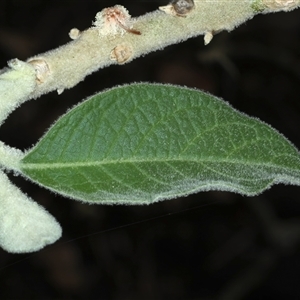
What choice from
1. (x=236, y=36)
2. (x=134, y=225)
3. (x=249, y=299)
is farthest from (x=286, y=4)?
(x=249, y=299)

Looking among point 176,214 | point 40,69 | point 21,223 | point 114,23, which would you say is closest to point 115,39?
point 114,23

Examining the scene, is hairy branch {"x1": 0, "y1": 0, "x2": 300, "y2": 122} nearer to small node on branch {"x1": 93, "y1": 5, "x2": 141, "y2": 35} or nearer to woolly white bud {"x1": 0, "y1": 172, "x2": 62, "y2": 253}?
small node on branch {"x1": 93, "y1": 5, "x2": 141, "y2": 35}

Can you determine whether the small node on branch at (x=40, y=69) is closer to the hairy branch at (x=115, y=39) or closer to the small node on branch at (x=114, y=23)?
the hairy branch at (x=115, y=39)

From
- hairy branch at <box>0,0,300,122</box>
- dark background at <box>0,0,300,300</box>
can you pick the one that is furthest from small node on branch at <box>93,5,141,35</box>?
dark background at <box>0,0,300,300</box>

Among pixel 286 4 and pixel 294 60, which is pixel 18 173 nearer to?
pixel 286 4

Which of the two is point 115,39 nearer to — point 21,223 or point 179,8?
point 179,8

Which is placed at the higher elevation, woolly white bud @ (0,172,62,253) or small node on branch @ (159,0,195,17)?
small node on branch @ (159,0,195,17)
